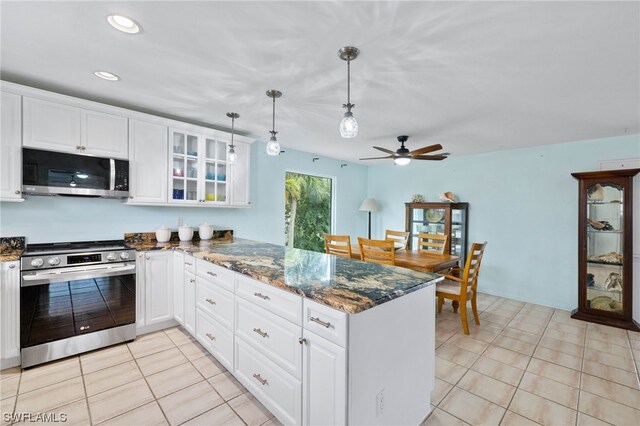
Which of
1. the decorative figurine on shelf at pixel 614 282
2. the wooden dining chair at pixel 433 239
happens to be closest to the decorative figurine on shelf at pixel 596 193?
the decorative figurine on shelf at pixel 614 282

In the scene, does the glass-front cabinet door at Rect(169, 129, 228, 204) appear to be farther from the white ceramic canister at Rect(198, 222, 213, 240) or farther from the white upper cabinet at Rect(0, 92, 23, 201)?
the white upper cabinet at Rect(0, 92, 23, 201)

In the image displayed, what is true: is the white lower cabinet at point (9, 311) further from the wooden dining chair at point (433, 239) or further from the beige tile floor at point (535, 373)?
the wooden dining chair at point (433, 239)

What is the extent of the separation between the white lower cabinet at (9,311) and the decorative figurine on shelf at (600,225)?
588cm

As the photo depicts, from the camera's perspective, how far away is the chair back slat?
10.00ft

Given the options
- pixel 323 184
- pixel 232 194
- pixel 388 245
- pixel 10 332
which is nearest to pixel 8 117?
pixel 10 332

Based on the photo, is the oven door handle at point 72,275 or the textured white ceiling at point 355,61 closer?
the textured white ceiling at point 355,61

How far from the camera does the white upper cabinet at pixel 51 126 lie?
7.72 feet

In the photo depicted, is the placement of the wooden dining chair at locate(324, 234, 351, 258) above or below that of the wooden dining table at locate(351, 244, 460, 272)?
above

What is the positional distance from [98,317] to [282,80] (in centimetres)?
261

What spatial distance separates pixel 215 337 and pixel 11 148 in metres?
2.23

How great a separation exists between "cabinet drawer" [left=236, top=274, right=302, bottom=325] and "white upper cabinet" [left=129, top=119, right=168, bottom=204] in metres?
1.68

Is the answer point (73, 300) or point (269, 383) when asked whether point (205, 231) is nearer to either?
point (73, 300)

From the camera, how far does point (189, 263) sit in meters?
2.71

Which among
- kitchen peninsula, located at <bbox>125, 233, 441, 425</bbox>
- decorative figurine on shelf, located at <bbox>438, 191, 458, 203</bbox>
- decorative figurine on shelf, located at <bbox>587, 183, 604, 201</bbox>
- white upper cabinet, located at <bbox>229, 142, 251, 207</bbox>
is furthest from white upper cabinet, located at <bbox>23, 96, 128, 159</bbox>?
decorative figurine on shelf, located at <bbox>587, 183, 604, 201</bbox>
